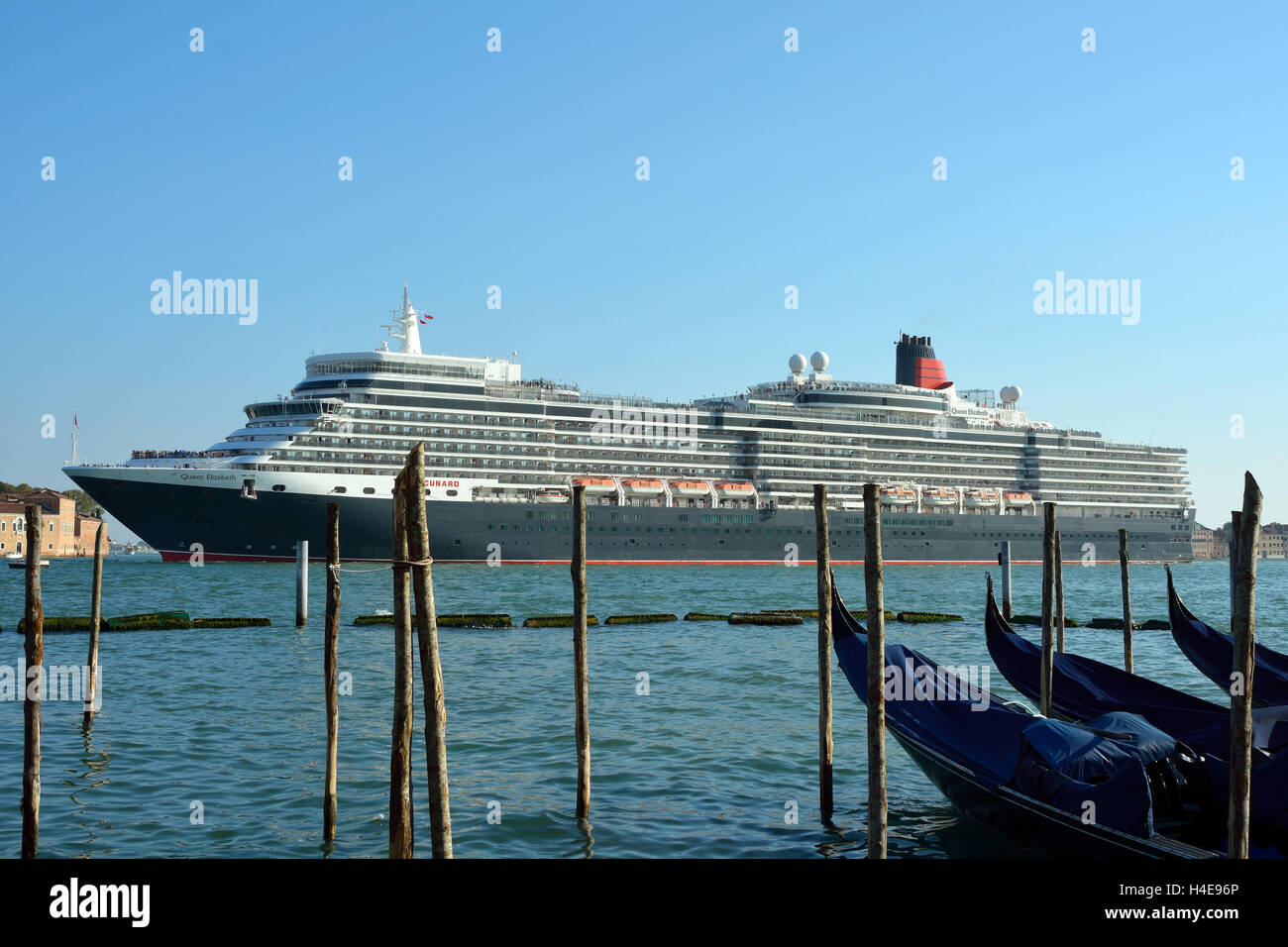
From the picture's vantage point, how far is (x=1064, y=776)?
885 centimetres

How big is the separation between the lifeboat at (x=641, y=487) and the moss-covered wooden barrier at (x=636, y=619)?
1191 inches

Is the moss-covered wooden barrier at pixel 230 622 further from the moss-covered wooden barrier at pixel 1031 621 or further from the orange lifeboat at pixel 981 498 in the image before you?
the orange lifeboat at pixel 981 498

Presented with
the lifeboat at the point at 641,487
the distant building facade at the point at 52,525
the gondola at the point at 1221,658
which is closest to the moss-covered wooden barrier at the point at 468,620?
the gondola at the point at 1221,658

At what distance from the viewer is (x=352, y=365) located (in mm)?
55656

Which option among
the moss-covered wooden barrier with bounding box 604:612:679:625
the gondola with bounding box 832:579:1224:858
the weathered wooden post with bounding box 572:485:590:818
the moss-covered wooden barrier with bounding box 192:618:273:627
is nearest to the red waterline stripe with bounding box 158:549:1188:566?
the moss-covered wooden barrier with bounding box 604:612:679:625

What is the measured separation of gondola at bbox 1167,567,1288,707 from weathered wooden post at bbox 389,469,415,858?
12.5m

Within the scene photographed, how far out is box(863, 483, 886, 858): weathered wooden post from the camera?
338 inches

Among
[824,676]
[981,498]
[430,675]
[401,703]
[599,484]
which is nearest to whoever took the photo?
[430,675]

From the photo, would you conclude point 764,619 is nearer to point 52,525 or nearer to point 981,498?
point 981,498

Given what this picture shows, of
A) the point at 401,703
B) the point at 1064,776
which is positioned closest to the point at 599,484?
the point at 1064,776

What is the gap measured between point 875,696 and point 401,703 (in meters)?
3.86

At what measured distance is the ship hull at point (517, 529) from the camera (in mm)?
50375
